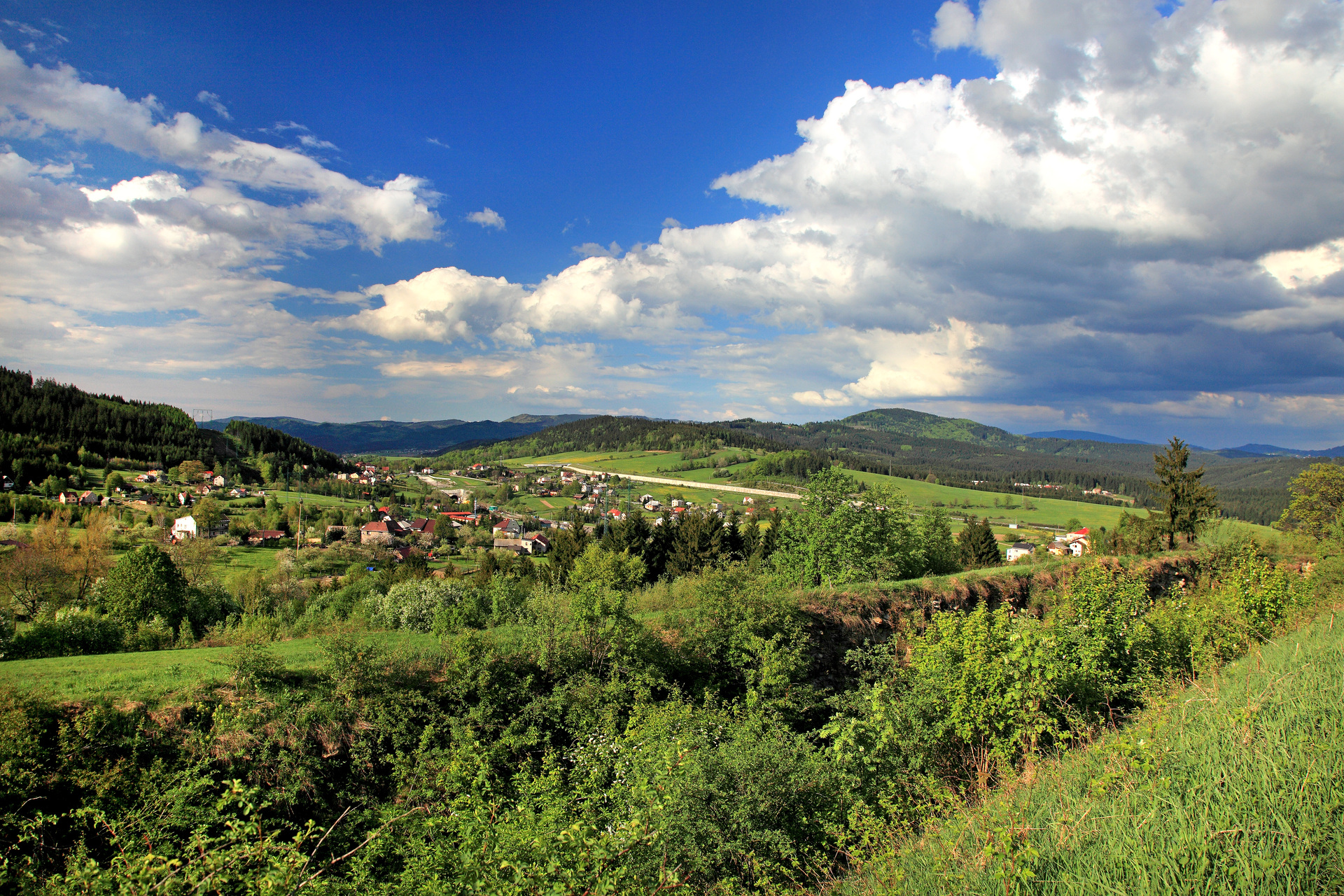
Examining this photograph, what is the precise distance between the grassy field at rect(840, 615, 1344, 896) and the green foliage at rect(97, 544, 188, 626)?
26.7 meters

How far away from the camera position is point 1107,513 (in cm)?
10275

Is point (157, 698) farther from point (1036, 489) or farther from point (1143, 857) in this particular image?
point (1036, 489)

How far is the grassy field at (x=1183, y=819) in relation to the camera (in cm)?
325

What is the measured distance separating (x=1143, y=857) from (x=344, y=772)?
13847 mm

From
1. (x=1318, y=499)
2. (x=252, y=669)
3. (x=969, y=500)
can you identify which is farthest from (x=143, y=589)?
(x=969, y=500)

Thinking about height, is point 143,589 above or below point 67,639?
above

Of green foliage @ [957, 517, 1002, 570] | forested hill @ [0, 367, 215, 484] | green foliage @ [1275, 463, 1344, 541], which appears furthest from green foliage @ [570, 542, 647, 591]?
forested hill @ [0, 367, 215, 484]

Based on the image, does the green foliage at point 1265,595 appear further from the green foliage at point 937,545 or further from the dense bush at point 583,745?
the green foliage at point 937,545

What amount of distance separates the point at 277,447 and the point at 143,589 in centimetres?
15174

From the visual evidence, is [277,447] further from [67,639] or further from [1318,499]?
[1318,499]

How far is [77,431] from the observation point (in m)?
105

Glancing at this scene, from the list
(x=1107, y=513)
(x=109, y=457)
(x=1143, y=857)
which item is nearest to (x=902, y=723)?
(x=1143, y=857)

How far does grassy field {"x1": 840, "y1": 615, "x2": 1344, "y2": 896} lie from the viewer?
3.25m

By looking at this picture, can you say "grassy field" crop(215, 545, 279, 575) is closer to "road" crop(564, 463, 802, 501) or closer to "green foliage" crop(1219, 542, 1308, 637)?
"green foliage" crop(1219, 542, 1308, 637)
